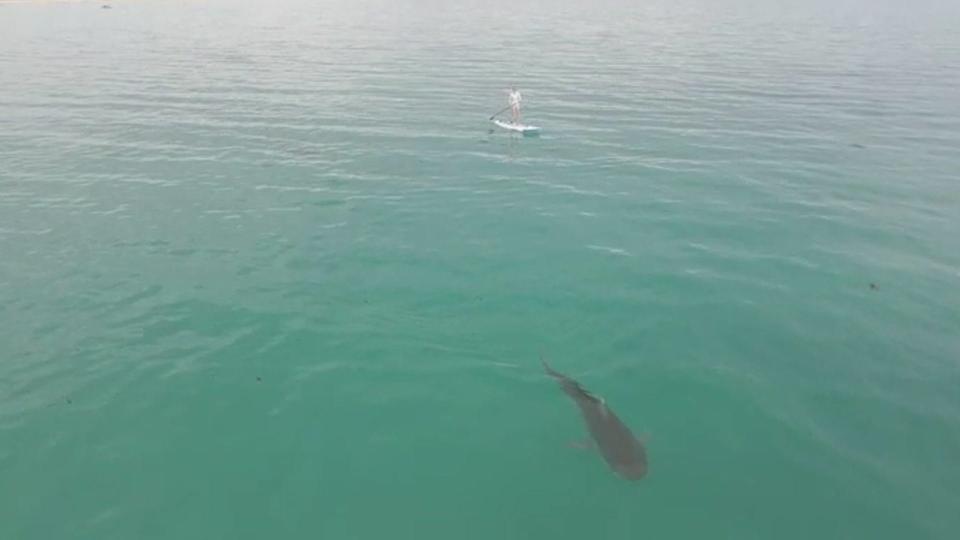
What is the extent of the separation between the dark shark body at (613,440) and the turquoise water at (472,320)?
0.99 feet

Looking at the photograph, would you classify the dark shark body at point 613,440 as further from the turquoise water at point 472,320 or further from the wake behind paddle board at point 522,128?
the wake behind paddle board at point 522,128

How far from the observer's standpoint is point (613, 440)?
1209 cm

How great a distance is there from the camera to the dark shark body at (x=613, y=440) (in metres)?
11.8

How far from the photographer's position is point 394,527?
10.9 m

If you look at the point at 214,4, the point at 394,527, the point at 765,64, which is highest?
the point at 214,4

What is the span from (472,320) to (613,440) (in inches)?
213

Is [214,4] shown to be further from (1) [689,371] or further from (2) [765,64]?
(1) [689,371]

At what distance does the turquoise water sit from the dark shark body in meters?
0.30

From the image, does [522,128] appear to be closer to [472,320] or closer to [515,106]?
[515,106]

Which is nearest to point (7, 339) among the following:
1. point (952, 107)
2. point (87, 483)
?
point (87, 483)

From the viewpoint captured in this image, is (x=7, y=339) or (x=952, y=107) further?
(x=952, y=107)

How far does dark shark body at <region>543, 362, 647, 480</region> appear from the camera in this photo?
38.7 ft

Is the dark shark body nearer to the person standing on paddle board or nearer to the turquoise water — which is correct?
the turquoise water

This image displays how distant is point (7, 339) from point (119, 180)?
38.6 feet
